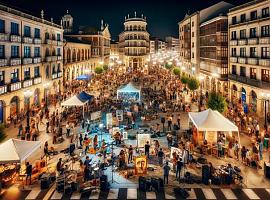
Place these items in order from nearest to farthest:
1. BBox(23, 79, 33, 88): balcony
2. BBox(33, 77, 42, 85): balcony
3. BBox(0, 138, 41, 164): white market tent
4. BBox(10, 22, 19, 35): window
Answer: BBox(0, 138, 41, 164): white market tent, BBox(10, 22, 19, 35): window, BBox(23, 79, 33, 88): balcony, BBox(33, 77, 42, 85): balcony

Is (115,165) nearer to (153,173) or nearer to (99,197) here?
(153,173)

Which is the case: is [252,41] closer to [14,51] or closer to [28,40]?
[28,40]

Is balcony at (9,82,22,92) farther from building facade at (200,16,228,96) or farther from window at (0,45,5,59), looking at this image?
building facade at (200,16,228,96)

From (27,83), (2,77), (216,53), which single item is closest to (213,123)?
(2,77)

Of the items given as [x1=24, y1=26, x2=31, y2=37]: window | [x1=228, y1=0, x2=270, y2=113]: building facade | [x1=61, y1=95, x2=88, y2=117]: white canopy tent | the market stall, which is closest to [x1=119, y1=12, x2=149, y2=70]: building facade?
[x1=228, y1=0, x2=270, y2=113]: building facade

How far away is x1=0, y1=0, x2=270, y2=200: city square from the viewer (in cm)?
1820

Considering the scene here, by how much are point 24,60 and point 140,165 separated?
26529mm

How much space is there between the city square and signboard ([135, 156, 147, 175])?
66 mm

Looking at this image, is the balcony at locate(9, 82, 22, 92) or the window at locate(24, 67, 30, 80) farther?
the window at locate(24, 67, 30, 80)

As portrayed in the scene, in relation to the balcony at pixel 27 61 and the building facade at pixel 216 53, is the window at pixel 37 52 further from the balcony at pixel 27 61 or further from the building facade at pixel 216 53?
the building facade at pixel 216 53

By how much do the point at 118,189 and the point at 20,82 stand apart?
25324mm

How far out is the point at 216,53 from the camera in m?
52.6

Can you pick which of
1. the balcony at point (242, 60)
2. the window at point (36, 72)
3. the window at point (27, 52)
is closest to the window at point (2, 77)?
the window at point (27, 52)

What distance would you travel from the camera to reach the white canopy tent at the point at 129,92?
44653 mm
